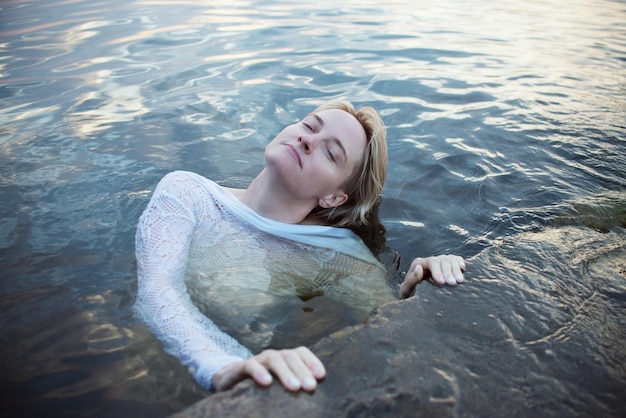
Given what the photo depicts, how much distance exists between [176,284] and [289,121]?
3.28 meters

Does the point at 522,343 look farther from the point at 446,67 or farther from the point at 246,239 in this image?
the point at 446,67

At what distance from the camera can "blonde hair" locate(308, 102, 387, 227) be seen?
11.1 ft

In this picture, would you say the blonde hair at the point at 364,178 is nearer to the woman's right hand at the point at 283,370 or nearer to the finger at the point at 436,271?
the finger at the point at 436,271

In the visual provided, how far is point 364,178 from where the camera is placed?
346 centimetres

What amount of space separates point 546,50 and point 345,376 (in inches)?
348

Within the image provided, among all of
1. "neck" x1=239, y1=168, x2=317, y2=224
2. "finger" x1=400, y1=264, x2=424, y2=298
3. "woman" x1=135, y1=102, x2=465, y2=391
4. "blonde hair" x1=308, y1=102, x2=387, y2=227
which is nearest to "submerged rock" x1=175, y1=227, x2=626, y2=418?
"finger" x1=400, y1=264, x2=424, y2=298

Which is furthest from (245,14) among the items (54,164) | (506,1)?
(506,1)

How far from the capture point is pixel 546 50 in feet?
29.2

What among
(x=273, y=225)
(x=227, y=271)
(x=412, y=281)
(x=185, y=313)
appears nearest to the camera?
(x=185, y=313)

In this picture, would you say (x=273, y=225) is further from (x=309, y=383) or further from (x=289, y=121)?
(x=289, y=121)

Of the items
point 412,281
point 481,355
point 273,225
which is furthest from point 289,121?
point 481,355

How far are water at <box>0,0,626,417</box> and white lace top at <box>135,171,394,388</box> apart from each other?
0.85 ft

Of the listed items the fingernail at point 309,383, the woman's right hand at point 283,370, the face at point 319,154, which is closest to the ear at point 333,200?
the face at point 319,154

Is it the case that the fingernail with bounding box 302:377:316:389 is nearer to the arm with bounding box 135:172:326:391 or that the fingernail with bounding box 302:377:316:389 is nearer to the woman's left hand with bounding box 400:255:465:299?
the arm with bounding box 135:172:326:391
